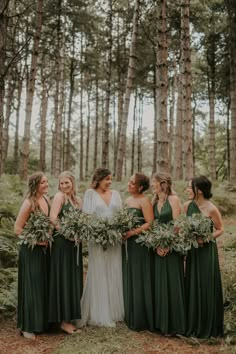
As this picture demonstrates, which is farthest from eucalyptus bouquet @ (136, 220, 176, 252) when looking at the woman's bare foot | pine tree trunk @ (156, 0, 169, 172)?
pine tree trunk @ (156, 0, 169, 172)

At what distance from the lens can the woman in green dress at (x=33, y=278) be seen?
5.61 metres

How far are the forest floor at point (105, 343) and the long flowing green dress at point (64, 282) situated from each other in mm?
324

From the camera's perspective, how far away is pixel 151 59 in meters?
22.9

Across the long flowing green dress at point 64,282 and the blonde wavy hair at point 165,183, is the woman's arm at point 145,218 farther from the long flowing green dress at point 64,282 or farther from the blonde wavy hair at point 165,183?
the long flowing green dress at point 64,282

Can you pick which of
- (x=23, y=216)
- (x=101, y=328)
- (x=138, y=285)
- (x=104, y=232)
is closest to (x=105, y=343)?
(x=101, y=328)

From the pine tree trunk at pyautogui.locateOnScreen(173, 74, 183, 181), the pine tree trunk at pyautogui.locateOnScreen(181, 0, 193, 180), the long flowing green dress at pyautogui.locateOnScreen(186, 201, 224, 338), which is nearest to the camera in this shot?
the long flowing green dress at pyautogui.locateOnScreen(186, 201, 224, 338)

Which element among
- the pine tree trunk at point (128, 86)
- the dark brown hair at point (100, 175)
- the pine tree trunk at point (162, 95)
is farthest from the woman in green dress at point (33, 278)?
the pine tree trunk at point (128, 86)

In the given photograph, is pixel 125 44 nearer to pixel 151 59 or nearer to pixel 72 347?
pixel 151 59

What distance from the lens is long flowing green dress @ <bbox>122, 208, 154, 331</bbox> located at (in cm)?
580

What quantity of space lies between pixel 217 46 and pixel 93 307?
62.8 ft

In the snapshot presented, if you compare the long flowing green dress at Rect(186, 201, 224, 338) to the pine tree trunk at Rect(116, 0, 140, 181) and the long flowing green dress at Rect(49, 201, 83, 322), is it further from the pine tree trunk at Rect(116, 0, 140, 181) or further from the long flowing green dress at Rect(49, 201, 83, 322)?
the pine tree trunk at Rect(116, 0, 140, 181)

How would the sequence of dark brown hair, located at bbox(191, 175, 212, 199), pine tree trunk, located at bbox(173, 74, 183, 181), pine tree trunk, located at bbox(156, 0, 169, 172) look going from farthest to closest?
pine tree trunk, located at bbox(173, 74, 183, 181)
pine tree trunk, located at bbox(156, 0, 169, 172)
dark brown hair, located at bbox(191, 175, 212, 199)

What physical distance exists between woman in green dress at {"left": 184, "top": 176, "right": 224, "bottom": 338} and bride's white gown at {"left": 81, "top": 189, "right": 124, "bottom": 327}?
3.87 ft

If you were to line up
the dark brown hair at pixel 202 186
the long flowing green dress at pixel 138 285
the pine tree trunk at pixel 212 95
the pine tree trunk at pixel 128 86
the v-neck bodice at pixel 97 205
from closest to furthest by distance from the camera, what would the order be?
the dark brown hair at pixel 202 186 < the long flowing green dress at pixel 138 285 < the v-neck bodice at pixel 97 205 < the pine tree trunk at pixel 128 86 < the pine tree trunk at pixel 212 95
